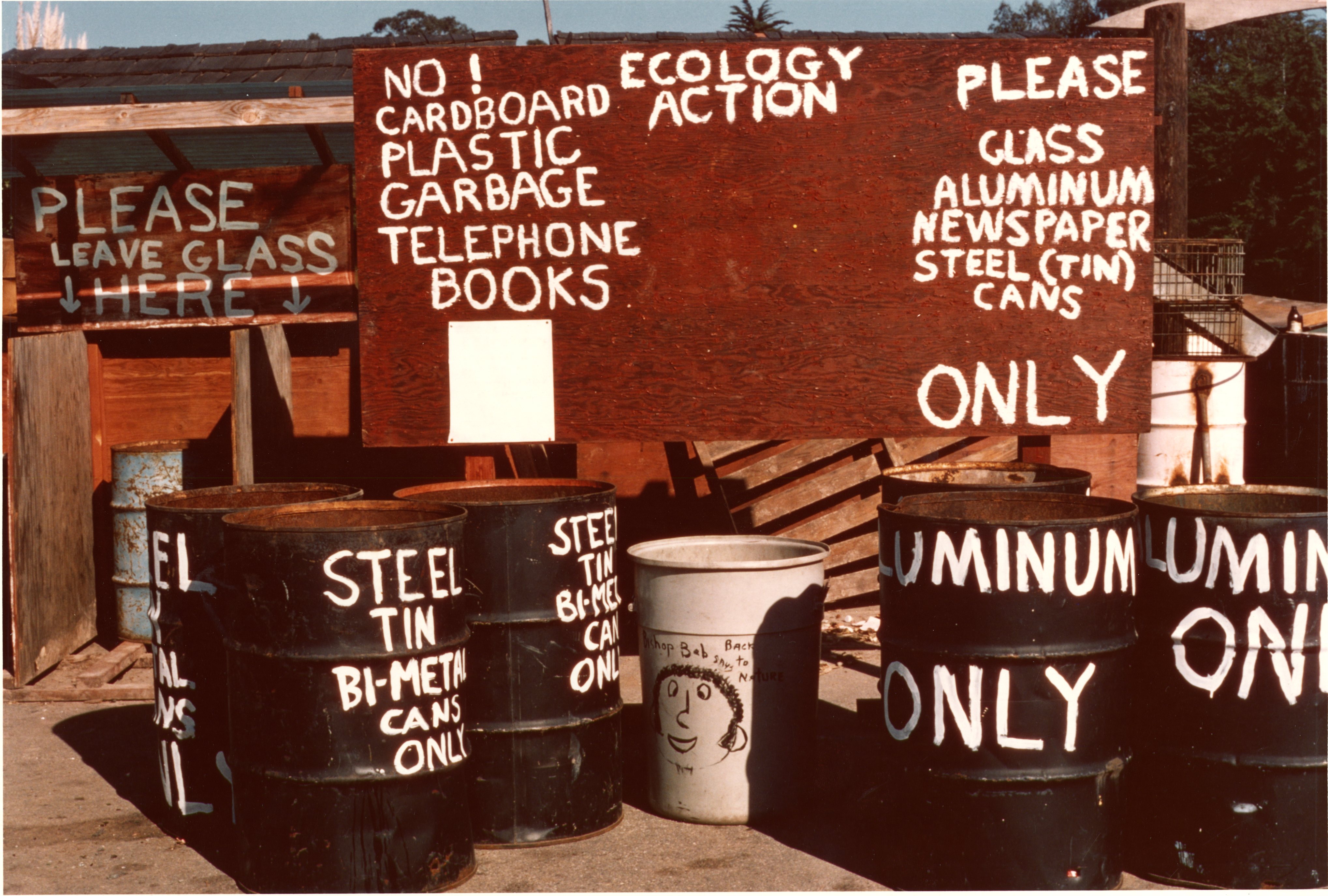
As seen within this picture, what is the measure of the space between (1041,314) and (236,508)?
325 cm

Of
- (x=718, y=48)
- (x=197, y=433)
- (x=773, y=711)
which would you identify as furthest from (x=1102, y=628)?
(x=197, y=433)

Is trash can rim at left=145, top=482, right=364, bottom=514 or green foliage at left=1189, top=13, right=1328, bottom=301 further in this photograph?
green foliage at left=1189, top=13, right=1328, bottom=301

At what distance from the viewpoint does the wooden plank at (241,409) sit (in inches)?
259

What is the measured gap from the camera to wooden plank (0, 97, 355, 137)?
5.56 meters

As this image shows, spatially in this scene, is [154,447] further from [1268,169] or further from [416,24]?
[416,24]

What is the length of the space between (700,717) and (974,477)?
67.5 inches

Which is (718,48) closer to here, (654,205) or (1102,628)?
(654,205)

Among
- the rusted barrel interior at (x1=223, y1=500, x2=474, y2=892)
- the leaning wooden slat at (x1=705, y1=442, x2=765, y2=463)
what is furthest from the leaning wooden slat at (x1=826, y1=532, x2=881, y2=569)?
the rusted barrel interior at (x1=223, y1=500, x2=474, y2=892)

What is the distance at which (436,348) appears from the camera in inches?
195

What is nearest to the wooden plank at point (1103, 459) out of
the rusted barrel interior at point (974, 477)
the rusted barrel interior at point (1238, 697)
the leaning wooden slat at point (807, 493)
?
the leaning wooden slat at point (807, 493)

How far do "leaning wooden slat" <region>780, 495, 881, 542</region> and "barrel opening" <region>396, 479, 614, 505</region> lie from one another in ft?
8.15

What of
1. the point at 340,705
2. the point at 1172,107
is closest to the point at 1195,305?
the point at 1172,107

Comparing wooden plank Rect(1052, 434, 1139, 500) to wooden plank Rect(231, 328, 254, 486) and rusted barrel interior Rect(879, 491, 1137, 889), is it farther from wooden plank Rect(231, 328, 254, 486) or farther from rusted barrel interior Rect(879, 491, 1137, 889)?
wooden plank Rect(231, 328, 254, 486)

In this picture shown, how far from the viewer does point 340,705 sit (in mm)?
3832
